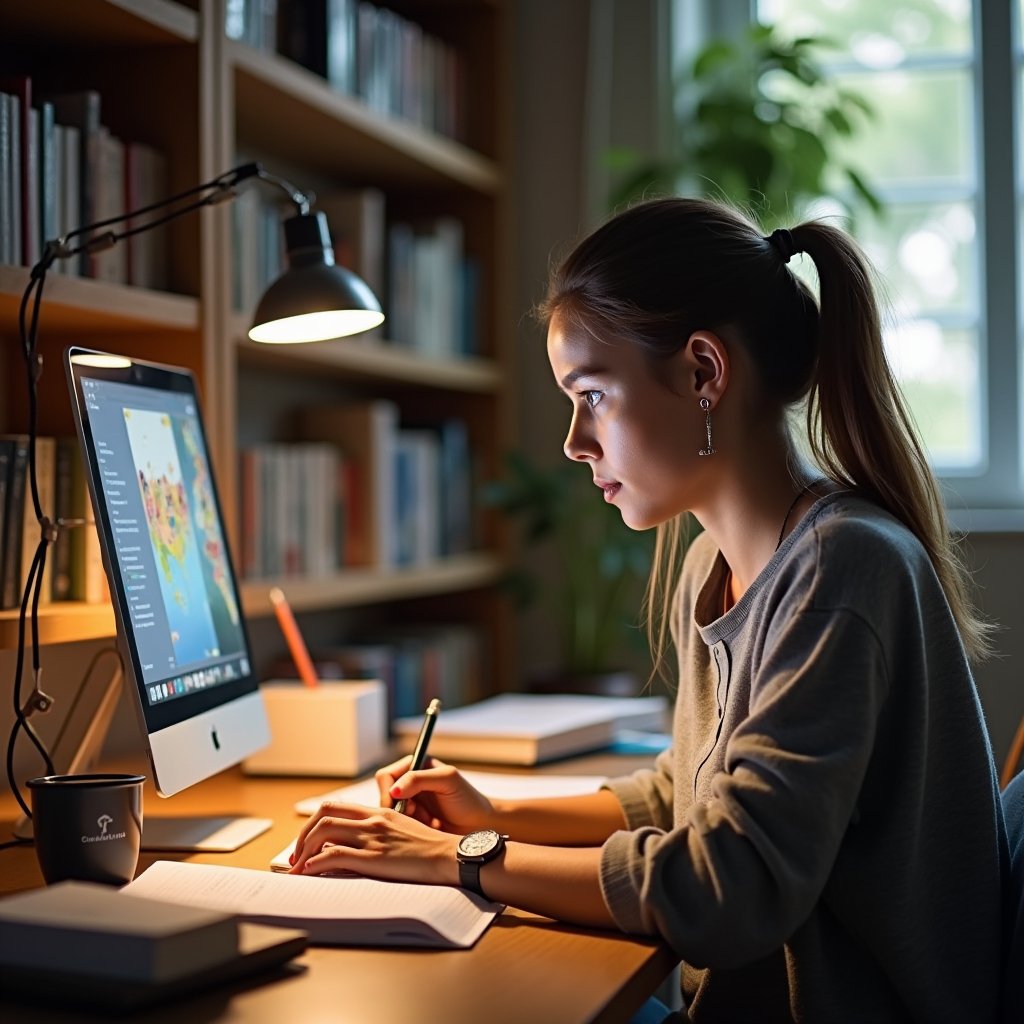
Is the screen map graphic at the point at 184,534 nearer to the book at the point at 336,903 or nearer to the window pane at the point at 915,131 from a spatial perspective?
the book at the point at 336,903

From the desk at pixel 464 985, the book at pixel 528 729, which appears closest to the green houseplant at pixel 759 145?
the book at pixel 528 729

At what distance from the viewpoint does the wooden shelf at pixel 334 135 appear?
2007 mm

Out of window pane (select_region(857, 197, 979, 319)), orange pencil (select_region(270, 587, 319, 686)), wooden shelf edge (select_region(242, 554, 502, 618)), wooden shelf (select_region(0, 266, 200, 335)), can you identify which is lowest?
orange pencil (select_region(270, 587, 319, 686))

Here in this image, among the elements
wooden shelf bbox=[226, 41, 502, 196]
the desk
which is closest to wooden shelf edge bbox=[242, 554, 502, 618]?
wooden shelf bbox=[226, 41, 502, 196]

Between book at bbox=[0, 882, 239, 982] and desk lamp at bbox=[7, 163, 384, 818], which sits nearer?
book at bbox=[0, 882, 239, 982]

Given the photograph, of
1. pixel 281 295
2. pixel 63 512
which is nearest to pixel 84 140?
pixel 281 295

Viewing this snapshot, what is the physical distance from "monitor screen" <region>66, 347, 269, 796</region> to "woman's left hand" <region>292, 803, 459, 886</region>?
164mm

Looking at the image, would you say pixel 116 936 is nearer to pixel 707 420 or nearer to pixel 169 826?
pixel 169 826

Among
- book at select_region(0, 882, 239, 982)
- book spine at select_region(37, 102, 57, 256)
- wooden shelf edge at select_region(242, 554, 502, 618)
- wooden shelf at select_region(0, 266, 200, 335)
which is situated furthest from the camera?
wooden shelf edge at select_region(242, 554, 502, 618)

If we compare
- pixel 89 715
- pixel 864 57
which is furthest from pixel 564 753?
pixel 864 57

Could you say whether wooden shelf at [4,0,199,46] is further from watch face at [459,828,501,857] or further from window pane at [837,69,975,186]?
window pane at [837,69,975,186]

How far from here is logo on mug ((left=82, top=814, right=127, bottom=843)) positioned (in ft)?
3.75

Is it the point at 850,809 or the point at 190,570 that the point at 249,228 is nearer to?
the point at 190,570

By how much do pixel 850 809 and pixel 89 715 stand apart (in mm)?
1094
